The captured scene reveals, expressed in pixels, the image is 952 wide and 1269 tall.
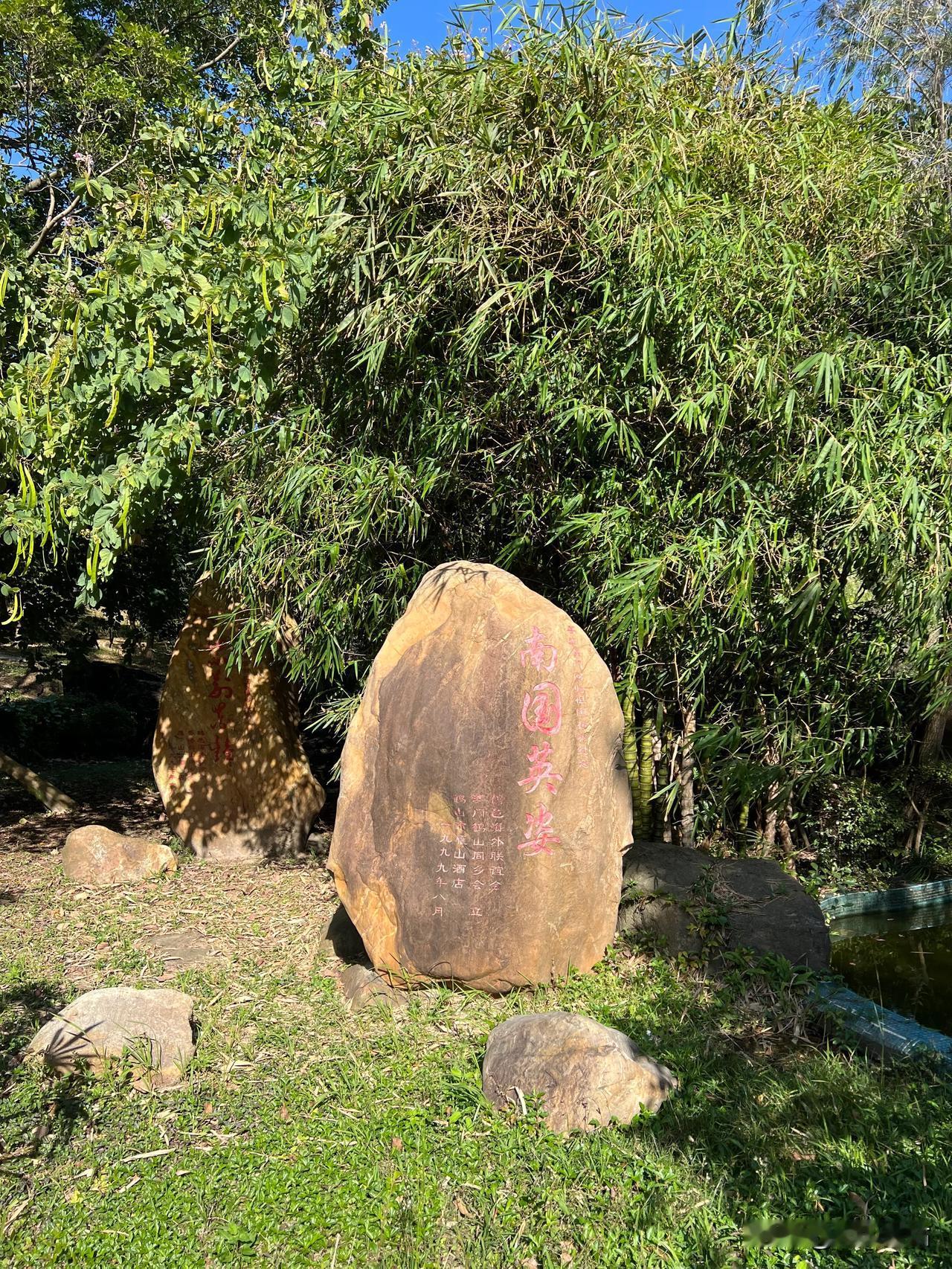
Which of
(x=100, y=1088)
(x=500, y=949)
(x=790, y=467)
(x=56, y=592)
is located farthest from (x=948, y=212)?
(x=56, y=592)

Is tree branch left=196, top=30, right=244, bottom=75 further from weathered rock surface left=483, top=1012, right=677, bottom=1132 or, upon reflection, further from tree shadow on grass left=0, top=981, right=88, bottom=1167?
weathered rock surface left=483, top=1012, right=677, bottom=1132

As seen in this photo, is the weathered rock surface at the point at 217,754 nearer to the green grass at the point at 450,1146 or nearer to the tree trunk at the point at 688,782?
the green grass at the point at 450,1146

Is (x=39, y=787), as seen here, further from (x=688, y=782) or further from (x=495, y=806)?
(x=688, y=782)

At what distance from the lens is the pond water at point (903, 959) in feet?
14.5

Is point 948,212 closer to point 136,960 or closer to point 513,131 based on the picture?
point 513,131

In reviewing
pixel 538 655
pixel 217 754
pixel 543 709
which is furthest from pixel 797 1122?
pixel 217 754

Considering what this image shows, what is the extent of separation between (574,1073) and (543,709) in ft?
4.59

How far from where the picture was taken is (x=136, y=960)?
15.2ft

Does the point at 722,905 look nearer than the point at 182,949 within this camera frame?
Yes

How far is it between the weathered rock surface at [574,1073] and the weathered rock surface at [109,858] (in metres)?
3.43

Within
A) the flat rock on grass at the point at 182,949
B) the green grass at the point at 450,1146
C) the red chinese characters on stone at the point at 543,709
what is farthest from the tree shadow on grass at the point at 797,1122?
the flat rock on grass at the point at 182,949

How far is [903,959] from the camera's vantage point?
4969 mm

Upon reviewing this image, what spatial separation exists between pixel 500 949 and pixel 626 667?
148cm

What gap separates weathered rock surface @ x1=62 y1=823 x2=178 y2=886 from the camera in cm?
591
